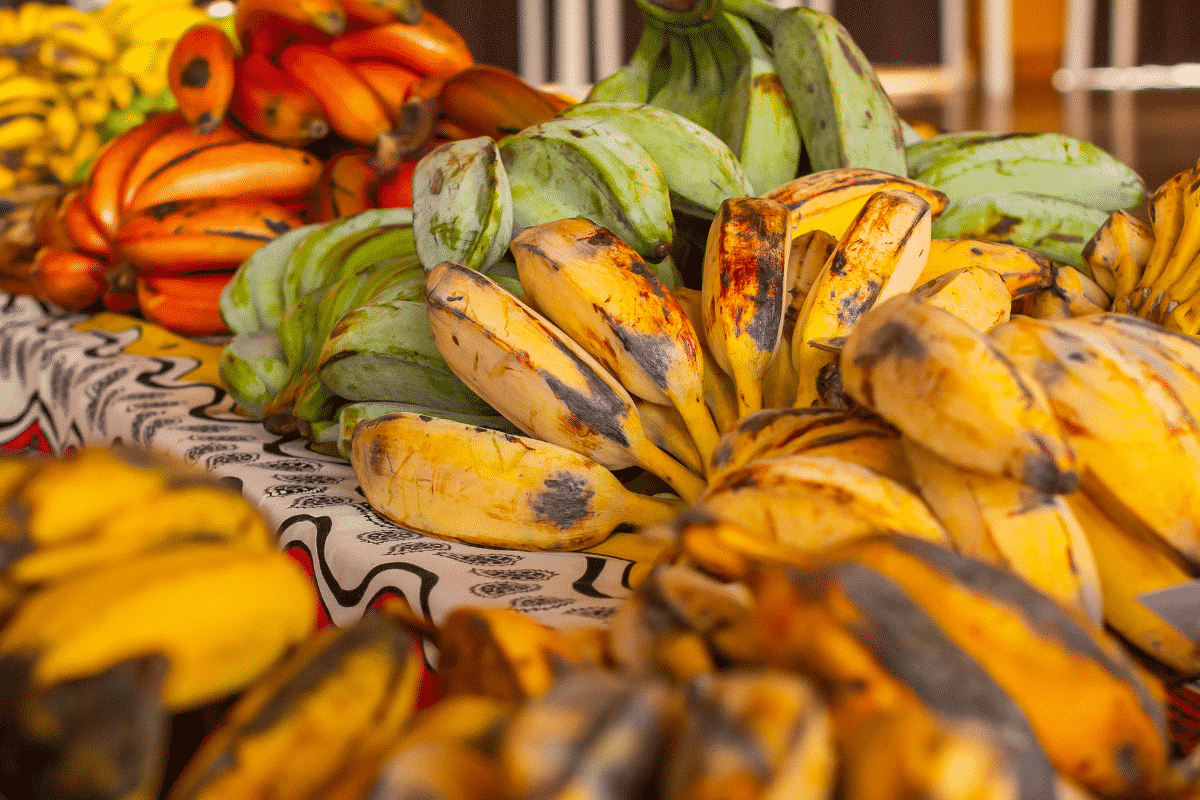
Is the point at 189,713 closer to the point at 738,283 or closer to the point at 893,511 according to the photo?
the point at 893,511

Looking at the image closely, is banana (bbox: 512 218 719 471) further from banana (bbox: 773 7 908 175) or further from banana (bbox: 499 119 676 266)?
banana (bbox: 773 7 908 175)

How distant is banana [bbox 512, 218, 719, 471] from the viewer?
56 centimetres

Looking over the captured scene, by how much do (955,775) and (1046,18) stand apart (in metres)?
10.3

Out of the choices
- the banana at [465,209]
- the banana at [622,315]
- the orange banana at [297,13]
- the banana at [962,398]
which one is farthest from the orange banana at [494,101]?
the banana at [962,398]

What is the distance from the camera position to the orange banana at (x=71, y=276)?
132 cm

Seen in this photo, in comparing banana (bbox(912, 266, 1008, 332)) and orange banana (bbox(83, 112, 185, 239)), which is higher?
orange banana (bbox(83, 112, 185, 239))

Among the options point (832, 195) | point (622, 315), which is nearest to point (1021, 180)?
point (832, 195)

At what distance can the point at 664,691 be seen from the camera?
240 millimetres

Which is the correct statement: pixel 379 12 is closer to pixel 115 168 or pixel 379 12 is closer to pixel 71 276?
pixel 115 168

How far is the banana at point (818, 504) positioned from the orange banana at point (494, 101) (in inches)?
38.4

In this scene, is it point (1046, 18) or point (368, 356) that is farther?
point (1046, 18)

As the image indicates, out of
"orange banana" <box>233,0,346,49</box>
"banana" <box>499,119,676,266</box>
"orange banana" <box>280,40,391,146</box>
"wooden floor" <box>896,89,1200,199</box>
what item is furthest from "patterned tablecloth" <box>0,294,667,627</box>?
"wooden floor" <box>896,89,1200,199</box>

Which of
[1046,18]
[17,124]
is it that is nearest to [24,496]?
[17,124]

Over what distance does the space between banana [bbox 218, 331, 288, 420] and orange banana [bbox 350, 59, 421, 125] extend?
541 millimetres
